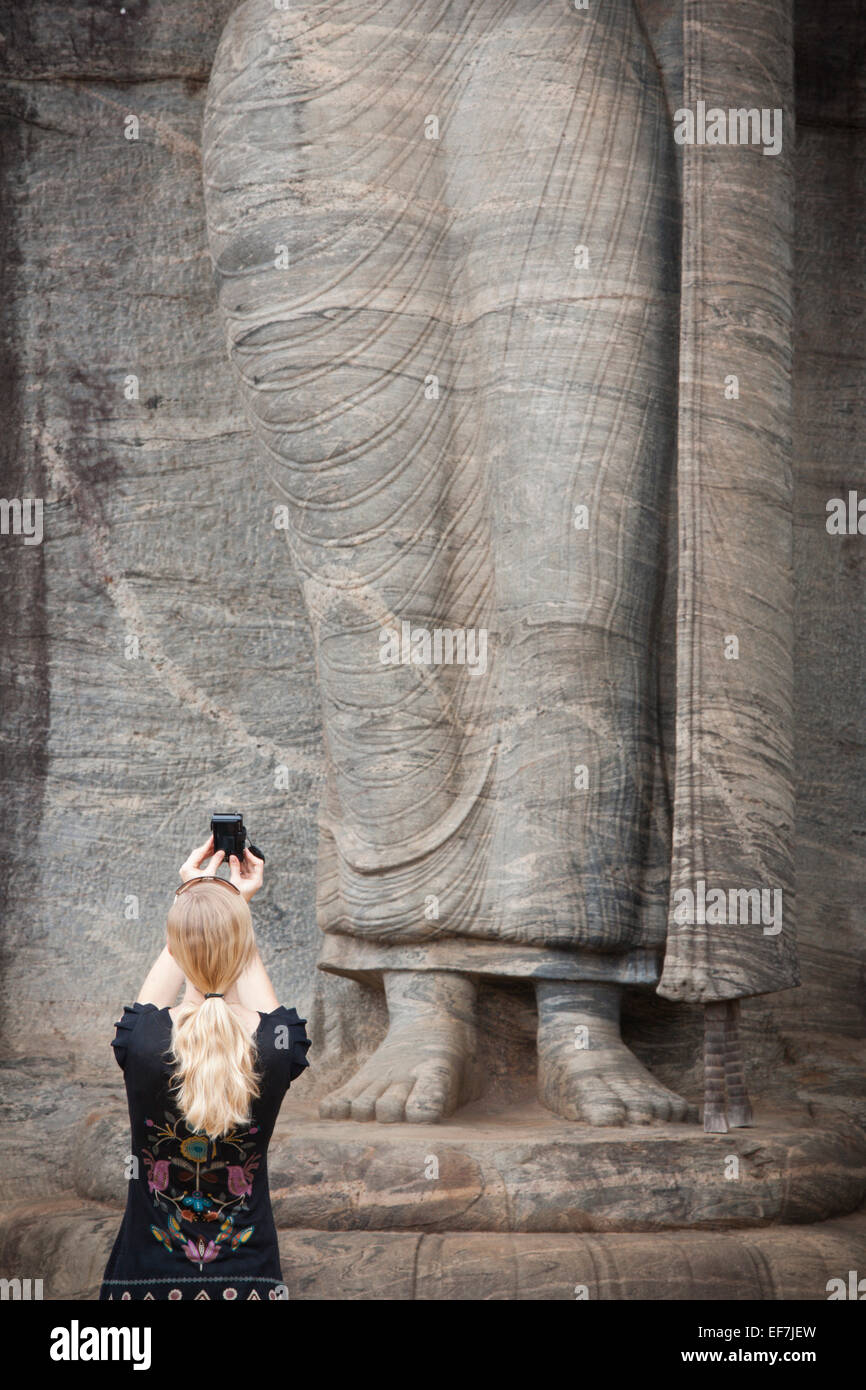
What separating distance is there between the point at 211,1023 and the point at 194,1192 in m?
0.25

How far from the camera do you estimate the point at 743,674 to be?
428 centimetres

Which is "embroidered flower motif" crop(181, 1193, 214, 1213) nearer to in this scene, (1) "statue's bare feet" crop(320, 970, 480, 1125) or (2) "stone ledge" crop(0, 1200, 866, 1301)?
(2) "stone ledge" crop(0, 1200, 866, 1301)

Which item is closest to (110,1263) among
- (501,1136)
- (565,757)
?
(501,1136)

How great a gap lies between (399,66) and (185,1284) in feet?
8.51

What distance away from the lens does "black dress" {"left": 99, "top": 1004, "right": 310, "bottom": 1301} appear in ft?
10.3

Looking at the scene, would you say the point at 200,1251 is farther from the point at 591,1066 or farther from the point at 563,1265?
the point at 591,1066

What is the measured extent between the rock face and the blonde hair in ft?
6.17

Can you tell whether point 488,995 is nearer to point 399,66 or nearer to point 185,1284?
point 185,1284

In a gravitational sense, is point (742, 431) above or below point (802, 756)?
above

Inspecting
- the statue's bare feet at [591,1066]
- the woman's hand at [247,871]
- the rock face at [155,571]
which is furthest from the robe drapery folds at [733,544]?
the woman's hand at [247,871]

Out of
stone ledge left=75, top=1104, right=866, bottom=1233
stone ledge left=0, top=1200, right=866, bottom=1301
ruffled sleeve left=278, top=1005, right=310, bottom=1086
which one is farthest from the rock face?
ruffled sleeve left=278, top=1005, right=310, bottom=1086

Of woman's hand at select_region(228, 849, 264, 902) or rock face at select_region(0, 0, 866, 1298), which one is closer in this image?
woman's hand at select_region(228, 849, 264, 902)

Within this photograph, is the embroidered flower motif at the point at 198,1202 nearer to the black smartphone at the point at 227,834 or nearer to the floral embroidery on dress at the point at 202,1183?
the floral embroidery on dress at the point at 202,1183

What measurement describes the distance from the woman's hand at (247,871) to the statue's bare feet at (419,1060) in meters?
0.92
